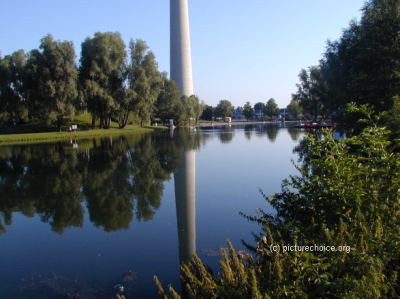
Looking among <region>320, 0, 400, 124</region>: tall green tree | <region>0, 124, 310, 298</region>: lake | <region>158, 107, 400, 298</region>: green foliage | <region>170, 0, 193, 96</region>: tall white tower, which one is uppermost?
<region>170, 0, 193, 96</region>: tall white tower

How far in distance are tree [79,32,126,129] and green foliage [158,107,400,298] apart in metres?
46.6

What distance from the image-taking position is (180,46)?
298 ft

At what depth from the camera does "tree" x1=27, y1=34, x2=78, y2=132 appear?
44.3 meters

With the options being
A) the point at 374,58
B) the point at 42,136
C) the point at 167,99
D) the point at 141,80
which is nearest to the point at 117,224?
the point at 374,58

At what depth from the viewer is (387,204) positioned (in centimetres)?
444

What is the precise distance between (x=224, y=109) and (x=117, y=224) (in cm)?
14018

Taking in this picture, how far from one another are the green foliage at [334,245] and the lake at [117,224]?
→ 6.04 feet

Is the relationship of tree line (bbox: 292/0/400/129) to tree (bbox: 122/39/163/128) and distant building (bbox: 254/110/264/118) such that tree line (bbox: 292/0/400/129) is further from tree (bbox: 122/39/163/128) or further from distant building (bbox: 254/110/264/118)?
distant building (bbox: 254/110/264/118)

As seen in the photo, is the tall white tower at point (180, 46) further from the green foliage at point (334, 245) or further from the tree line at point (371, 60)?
the green foliage at point (334, 245)

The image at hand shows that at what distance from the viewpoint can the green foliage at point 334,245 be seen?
3361 millimetres

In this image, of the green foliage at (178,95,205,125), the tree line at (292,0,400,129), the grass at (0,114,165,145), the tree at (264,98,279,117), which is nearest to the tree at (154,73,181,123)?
the green foliage at (178,95,205,125)

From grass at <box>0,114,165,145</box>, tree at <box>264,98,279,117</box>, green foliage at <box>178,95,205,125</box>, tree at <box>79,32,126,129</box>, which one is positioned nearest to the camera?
grass at <box>0,114,165,145</box>

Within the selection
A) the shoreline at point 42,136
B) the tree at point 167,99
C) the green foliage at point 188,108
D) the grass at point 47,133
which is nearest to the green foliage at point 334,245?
the shoreline at point 42,136

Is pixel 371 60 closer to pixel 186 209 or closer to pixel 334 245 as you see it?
pixel 186 209
